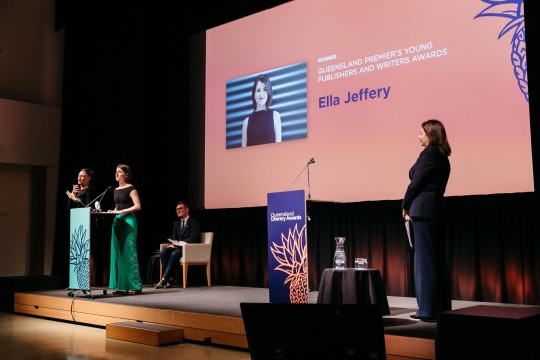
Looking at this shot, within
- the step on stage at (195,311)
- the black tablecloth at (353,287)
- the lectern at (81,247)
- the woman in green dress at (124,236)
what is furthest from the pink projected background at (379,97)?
the lectern at (81,247)

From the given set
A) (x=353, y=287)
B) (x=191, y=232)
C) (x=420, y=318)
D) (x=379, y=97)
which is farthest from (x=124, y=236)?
(x=420, y=318)

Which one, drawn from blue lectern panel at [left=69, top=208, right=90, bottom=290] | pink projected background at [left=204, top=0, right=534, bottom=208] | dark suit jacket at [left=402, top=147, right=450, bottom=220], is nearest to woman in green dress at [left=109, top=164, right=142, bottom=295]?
blue lectern panel at [left=69, top=208, right=90, bottom=290]

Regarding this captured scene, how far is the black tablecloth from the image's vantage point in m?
3.70

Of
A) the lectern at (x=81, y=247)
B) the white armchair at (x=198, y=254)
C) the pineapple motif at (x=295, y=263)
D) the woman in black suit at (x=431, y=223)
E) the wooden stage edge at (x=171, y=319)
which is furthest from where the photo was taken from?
the white armchair at (x=198, y=254)

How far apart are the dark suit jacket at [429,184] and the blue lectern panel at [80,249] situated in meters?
3.16

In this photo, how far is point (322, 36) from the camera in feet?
20.0

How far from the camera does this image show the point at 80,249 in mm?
5477

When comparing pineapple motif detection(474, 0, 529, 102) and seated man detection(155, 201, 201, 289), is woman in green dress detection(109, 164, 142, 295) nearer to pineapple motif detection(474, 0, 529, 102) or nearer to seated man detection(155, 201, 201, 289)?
seated man detection(155, 201, 201, 289)

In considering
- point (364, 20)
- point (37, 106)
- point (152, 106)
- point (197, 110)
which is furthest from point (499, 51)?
point (37, 106)

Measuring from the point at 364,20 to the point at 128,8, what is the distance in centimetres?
365

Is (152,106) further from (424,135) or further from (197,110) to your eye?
(424,135)

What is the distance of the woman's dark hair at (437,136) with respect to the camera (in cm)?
369

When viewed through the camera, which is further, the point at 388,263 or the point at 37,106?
the point at 37,106

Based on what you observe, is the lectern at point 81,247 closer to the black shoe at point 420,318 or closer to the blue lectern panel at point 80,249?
the blue lectern panel at point 80,249
